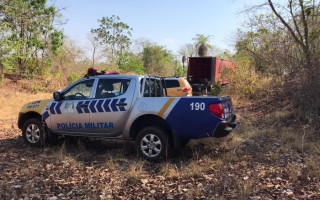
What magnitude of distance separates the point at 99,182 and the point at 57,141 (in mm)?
2546

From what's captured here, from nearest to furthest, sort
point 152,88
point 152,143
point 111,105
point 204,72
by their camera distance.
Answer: point 152,143 → point 111,105 → point 152,88 → point 204,72

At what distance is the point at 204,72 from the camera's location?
17.8 meters

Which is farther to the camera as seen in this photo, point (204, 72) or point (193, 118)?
point (204, 72)

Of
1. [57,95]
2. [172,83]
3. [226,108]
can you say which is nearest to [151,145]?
[226,108]

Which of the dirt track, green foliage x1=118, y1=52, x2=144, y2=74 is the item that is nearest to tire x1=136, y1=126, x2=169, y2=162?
the dirt track

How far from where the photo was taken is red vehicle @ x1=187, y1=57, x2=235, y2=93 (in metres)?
16.8

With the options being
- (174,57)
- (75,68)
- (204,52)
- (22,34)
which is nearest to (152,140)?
(22,34)

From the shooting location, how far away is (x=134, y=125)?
202 inches

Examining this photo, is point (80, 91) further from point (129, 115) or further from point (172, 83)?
point (172, 83)

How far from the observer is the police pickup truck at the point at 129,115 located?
15.1 feet

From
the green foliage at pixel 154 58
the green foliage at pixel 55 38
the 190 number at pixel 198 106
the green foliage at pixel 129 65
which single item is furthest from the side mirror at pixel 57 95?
the green foliage at pixel 154 58

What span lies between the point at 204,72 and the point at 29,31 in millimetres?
13210

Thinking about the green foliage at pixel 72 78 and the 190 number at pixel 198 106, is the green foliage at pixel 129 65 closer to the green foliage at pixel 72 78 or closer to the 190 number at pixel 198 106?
the green foliage at pixel 72 78

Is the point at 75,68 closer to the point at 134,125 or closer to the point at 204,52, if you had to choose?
the point at 204,52
